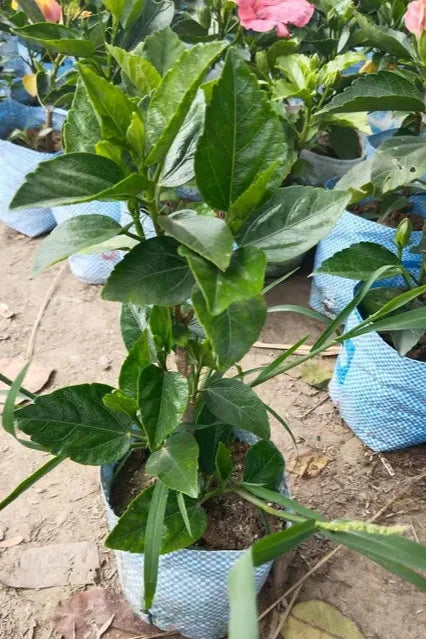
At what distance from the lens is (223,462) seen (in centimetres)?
92

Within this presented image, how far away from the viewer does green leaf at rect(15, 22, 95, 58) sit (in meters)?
1.36

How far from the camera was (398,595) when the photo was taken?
1.19 metres

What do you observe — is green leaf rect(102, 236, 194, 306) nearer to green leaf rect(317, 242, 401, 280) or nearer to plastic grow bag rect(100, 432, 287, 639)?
plastic grow bag rect(100, 432, 287, 639)

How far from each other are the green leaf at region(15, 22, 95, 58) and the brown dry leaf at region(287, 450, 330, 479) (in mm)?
1017

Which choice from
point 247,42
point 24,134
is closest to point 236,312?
point 247,42

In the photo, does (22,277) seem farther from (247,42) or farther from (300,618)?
(300,618)

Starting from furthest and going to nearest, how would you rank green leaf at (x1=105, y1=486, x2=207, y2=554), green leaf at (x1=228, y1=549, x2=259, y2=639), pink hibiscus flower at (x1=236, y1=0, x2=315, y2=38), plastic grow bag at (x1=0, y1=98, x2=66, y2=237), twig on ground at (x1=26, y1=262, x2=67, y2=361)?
plastic grow bag at (x1=0, y1=98, x2=66, y2=237)
twig on ground at (x1=26, y1=262, x2=67, y2=361)
pink hibiscus flower at (x1=236, y1=0, x2=315, y2=38)
green leaf at (x1=105, y1=486, x2=207, y2=554)
green leaf at (x1=228, y1=549, x2=259, y2=639)

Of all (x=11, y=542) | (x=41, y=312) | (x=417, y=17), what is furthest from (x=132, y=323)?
(x=41, y=312)

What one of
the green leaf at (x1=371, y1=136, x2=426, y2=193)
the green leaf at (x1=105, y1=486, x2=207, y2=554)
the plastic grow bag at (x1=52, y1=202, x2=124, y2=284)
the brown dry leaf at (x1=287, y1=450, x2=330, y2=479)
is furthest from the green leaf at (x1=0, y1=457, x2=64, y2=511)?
the plastic grow bag at (x1=52, y1=202, x2=124, y2=284)

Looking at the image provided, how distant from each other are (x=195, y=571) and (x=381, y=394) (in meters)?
0.59

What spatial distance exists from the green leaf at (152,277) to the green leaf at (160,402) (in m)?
0.15

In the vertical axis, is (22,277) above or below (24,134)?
below

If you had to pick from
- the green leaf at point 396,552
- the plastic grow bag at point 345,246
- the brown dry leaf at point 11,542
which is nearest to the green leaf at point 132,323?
the green leaf at point 396,552

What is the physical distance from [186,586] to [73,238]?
1.93ft
